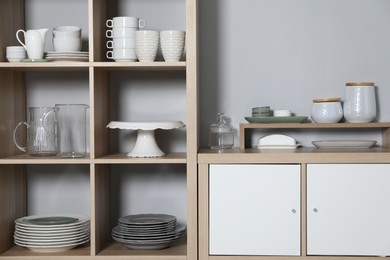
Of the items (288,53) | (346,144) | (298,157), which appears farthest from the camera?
(288,53)

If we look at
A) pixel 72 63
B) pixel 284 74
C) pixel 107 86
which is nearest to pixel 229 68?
pixel 284 74

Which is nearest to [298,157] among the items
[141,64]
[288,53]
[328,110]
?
[328,110]

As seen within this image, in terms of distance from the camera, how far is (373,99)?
116 inches

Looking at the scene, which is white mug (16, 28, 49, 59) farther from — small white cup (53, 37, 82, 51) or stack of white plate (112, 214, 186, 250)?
stack of white plate (112, 214, 186, 250)

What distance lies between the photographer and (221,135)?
2.96 metres

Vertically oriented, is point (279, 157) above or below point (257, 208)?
above

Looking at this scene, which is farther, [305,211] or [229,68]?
[229,68]

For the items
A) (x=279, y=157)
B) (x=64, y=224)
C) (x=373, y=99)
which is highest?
(x=373, y=99)

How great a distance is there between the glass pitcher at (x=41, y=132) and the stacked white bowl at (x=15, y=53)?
222 millimetres

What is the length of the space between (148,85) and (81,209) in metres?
0.66

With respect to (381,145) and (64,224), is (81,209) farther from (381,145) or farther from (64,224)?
(381,145)

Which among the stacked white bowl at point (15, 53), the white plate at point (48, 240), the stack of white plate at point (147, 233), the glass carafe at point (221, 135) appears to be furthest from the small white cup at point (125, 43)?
the white plate at point (48, 240)

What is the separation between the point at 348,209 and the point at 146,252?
2.77ft

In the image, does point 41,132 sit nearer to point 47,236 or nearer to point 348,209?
point 47,236
